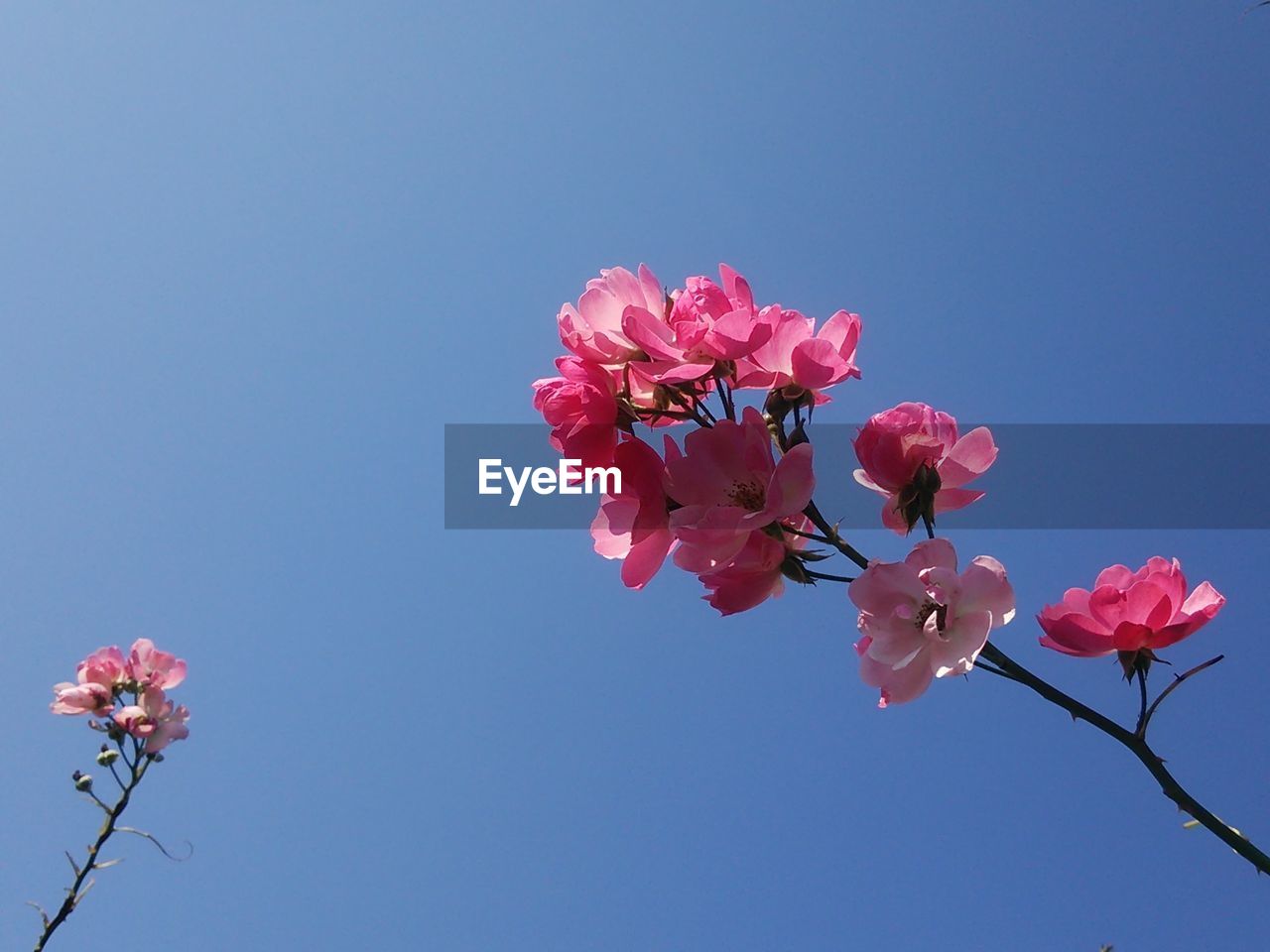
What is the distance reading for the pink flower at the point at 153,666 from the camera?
3645mm

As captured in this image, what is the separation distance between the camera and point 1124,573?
3.54ft

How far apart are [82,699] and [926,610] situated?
375cm

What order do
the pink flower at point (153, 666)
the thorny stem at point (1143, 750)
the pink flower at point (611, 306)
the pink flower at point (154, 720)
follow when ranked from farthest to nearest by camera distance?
the pink flower at point (153, 666), the pink flower at point (154, 720), the pink flower at point (611, 306), the thorny stem at point (1143, 750)

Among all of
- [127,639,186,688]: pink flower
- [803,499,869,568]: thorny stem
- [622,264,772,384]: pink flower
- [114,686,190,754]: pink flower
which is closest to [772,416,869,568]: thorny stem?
[803,499,869,568]: thorny stem

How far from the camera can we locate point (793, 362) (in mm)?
1142

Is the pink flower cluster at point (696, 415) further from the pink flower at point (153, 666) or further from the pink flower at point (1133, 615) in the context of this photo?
the pink flower at point (153, 666)

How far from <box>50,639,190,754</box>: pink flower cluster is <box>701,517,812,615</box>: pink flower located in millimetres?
3182

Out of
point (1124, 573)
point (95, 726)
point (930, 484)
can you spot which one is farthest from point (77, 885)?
point (1124, 573)

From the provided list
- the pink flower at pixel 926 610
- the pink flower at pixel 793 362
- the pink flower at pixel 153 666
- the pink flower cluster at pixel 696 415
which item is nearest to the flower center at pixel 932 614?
the pink flower at pixel 926 610

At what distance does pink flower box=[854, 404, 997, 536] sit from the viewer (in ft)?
3.68

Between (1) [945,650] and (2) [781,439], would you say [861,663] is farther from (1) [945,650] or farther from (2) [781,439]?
(2) [781,439]

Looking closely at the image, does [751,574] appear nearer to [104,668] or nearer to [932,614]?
[932,614]

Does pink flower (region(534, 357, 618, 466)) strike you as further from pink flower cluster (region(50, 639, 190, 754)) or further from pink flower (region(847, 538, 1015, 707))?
pink flower cluster (region(50, 639, 190, 754))

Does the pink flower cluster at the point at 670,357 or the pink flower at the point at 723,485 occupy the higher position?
the pink flower cluster at the point at 670,357
